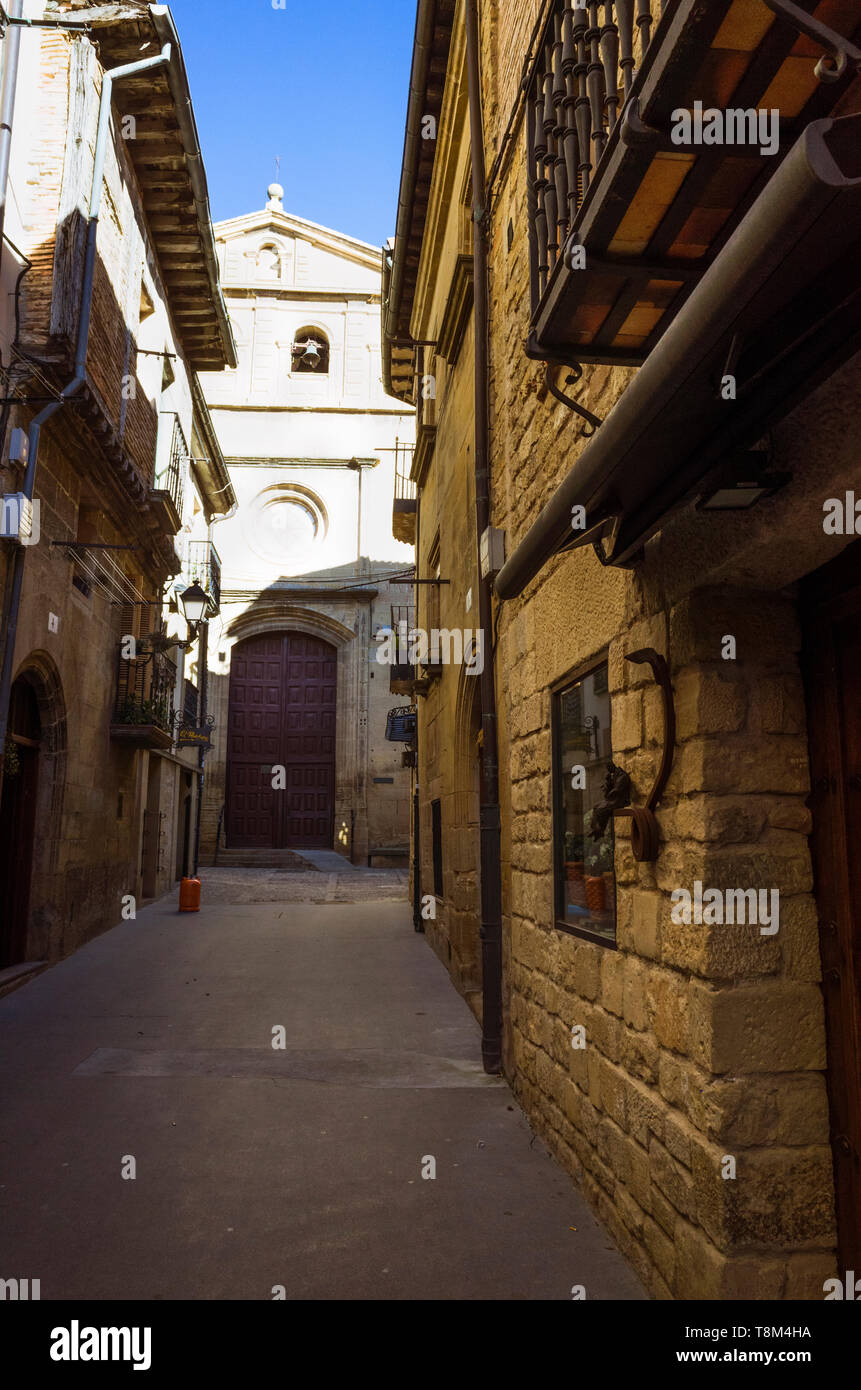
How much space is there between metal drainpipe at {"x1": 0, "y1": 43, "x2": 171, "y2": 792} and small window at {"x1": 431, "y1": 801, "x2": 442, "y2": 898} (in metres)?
4.86

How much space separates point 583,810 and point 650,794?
1136 millimetres

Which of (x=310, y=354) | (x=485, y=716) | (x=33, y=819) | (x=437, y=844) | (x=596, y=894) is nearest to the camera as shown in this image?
(x=596, y=894)

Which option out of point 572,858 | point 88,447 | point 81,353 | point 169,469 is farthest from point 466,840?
point 169,469

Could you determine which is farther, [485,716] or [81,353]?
[81,353]

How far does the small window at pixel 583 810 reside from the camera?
389 centimetres

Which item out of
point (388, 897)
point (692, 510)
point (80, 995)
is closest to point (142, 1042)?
point (80, 995)

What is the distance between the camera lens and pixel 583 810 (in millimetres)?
4297

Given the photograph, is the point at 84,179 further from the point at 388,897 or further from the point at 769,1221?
the point at 388,897

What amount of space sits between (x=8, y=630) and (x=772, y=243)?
298 inches

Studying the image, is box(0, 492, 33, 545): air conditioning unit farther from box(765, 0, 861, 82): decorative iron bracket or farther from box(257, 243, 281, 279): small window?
box(257, 243, 281, 279): small window

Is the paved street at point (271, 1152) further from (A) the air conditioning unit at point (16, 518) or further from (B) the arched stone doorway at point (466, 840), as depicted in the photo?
(A) the air conditioning unit at point (16, 518)

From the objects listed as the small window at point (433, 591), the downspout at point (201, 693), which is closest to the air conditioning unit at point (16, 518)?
the small window at point (433, 591)

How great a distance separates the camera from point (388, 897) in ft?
56.1

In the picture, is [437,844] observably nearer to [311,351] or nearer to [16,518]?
[16,518]
